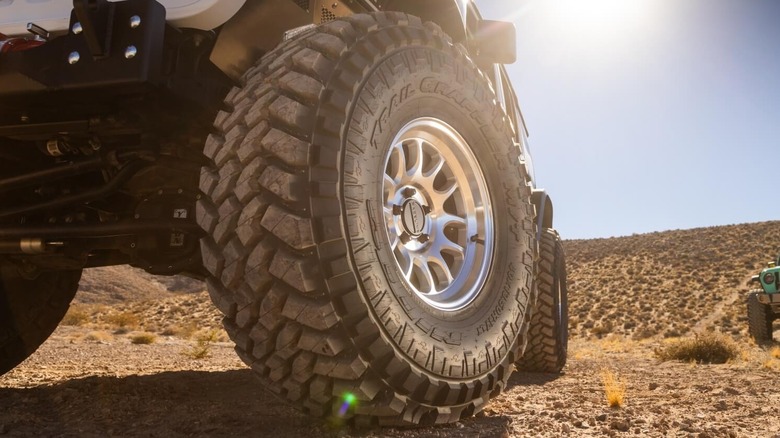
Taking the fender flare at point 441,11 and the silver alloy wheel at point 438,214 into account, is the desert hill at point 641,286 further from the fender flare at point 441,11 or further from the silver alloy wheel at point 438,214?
the silver alloy wheel at point 438,214

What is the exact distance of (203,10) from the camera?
2436 millimetres

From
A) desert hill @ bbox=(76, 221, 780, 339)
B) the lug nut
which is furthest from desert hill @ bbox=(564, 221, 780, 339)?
the lug nut

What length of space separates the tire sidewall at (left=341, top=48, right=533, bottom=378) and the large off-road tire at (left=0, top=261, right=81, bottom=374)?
2.71m

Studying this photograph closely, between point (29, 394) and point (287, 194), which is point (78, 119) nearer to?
point (287, 194)

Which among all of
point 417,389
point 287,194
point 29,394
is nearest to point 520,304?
point 417,389

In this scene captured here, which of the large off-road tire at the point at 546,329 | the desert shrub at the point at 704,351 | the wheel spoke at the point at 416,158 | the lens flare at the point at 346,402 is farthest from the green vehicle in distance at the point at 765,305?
the lens flare at the point at 346,402

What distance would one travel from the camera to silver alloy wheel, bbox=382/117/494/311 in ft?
8.70

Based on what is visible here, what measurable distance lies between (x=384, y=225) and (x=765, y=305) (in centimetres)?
1501

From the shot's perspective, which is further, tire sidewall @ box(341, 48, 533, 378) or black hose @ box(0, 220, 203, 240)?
black hose @ box(0, 220, 203, 240)

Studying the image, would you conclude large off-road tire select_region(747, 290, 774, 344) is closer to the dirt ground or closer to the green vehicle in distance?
the green vehicle in distance

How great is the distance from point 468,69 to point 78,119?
1791mm

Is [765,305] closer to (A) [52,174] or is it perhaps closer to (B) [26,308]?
(B) [26,308]

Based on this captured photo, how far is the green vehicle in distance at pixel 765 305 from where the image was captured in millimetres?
13617

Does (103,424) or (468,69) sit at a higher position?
(468,69)
